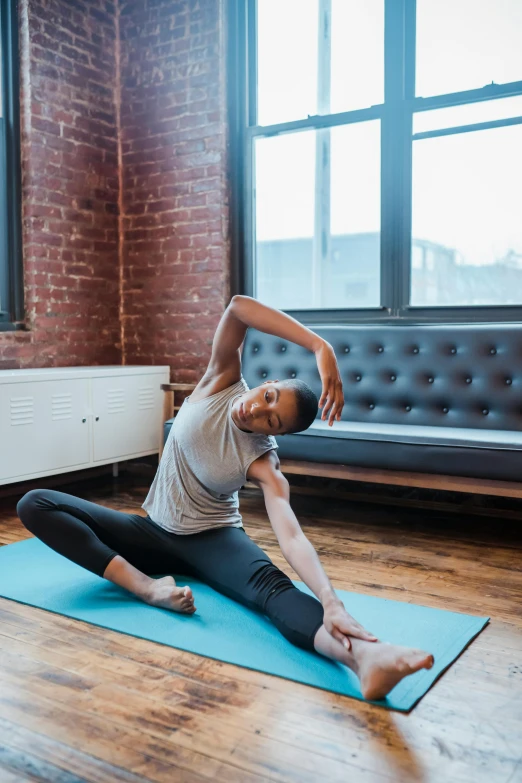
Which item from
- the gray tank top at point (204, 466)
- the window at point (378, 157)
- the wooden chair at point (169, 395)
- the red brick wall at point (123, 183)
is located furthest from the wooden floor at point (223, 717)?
the red brick wall at point (123, 183)

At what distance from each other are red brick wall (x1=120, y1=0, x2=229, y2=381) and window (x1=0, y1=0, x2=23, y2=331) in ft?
2.60

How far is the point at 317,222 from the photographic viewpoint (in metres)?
4.16

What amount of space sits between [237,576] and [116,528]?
0.44m

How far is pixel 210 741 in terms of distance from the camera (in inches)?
58.7

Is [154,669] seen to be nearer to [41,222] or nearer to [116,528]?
[116,528]

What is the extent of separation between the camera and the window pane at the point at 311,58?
3916 millimetres

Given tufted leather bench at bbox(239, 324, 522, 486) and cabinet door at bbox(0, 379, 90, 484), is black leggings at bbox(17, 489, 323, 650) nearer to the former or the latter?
tufted leather bench at bbox(239, 324, 522, 486)

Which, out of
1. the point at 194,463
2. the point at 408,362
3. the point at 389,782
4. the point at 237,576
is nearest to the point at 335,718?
the point at 389,782

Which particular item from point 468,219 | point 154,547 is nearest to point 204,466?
point 154,547

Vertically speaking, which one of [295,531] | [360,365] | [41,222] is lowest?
[295,531]

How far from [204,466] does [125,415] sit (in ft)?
6.81

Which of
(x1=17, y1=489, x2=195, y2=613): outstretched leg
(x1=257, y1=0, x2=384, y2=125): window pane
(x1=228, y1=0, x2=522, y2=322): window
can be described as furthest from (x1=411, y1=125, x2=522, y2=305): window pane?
(x1=17, y1=489, x2=195, y2=613): outstretched leg

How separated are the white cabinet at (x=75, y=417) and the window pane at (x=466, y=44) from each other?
2.23 m

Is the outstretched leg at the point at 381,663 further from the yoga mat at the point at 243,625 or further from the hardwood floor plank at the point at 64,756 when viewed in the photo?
the hardwood floor plank at the point at 64,756
